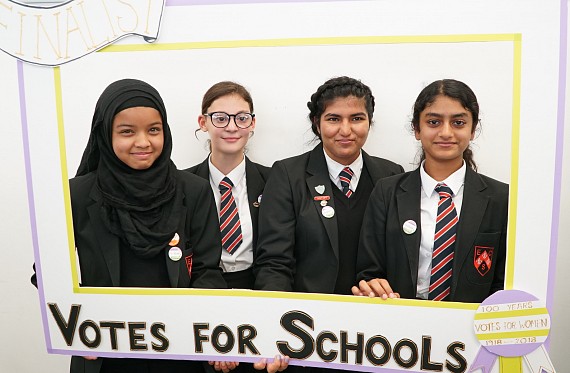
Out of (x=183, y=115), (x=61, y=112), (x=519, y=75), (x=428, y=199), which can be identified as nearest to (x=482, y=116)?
(x=519, y=75)

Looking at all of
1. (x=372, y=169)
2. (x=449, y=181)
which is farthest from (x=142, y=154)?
(x=449, y=181)

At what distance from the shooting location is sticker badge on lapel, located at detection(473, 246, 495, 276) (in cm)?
131

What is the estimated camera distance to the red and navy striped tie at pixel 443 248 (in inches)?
52.3

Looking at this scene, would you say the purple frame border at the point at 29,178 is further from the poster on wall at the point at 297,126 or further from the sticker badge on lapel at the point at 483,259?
the sticker badge on lapel at the point at 483,259

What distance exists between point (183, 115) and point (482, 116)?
0.82 meters

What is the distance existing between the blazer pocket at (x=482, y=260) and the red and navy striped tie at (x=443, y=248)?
53 millimetres

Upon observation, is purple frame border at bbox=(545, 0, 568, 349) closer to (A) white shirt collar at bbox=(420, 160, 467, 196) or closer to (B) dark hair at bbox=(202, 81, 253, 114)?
(A) white shirt collar at bbox=(420, 160, 467, 196)

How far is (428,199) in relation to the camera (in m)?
1.36

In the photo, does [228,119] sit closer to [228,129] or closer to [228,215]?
[228,129]

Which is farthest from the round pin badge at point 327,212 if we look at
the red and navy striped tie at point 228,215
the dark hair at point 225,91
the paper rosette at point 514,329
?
the paper rosette at point 514,329

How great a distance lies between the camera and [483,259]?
4.32 ft

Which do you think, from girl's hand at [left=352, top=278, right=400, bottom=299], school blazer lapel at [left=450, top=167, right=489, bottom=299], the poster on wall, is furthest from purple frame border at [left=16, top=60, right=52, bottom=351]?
school blazer lapel at [left=450, top=167, right=489, bottom=299]

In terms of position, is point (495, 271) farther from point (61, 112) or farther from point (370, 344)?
point (61, 112)

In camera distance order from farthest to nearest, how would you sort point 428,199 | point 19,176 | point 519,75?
1. point 19,176
2. point 428,199
3. point 519,75
